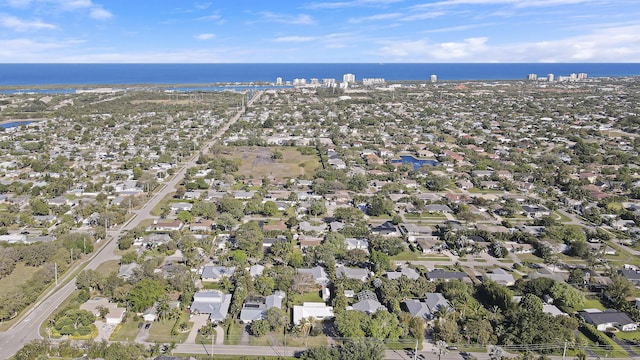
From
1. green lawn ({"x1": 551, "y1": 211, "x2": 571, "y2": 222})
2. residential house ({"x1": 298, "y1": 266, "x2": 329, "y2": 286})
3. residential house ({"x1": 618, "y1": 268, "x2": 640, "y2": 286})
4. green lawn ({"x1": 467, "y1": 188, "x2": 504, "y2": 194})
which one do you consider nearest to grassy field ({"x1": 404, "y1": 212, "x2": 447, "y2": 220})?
green lawn ({"x1": 467, "y1": 188, "x2": 504, "y2": 194})

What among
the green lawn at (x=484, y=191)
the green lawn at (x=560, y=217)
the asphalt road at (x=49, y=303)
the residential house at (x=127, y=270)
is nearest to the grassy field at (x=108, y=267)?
the asphalt road at (x=49, y=303)

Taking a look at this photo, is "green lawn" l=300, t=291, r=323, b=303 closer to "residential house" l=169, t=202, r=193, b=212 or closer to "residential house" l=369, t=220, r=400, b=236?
"residential house" l=369, t=220, r=400, b=236

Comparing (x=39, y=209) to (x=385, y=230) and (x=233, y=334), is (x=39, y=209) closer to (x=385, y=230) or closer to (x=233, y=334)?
(x=233, y=334)

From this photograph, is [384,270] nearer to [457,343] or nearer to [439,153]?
[457,343]

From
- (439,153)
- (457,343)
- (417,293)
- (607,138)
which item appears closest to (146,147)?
(439,153)

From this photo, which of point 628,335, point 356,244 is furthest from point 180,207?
point 628,335

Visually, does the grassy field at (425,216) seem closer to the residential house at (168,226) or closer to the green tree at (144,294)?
the residential house at (168,226)
